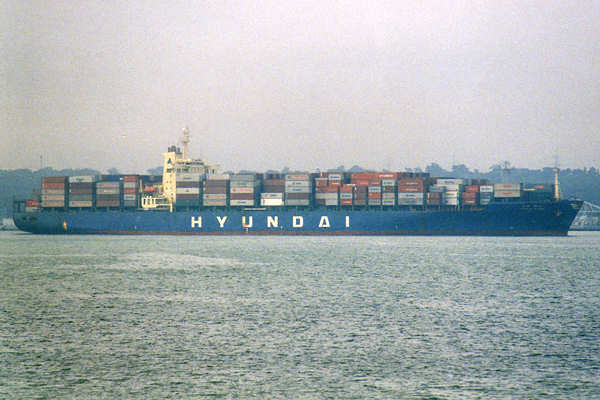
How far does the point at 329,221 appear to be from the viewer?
83.2m

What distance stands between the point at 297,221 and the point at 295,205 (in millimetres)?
2268

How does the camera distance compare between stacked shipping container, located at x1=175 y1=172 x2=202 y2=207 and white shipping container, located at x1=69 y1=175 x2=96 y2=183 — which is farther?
white shipping container, located at x1=69 y1=175 x2=96 y2=183

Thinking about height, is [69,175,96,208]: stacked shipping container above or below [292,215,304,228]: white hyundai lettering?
above

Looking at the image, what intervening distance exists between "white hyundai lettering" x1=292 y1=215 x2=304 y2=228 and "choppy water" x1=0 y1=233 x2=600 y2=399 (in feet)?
132

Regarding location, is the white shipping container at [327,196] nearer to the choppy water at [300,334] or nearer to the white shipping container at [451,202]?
the white shipping container at [451,202]

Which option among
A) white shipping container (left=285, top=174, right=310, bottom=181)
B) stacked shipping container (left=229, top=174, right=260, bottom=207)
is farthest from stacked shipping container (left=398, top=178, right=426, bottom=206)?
stacked shipping container (left=229, top=174, right=260, bottom=207)

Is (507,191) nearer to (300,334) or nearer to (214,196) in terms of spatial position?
(214,196)

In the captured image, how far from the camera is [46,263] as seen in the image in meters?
51.3

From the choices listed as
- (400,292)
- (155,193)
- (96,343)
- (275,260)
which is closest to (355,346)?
(96,343)

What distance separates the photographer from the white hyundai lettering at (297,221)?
8381cm

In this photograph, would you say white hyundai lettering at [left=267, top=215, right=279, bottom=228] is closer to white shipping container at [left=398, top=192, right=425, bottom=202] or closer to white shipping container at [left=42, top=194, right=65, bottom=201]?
white shipping container at [left=398, top=192, right=425, bottom=202]

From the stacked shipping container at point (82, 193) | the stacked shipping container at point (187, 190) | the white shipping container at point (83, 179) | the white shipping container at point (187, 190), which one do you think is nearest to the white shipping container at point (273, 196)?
the stacked shipping container at point (187, 190)

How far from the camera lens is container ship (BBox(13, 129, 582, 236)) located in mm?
80188

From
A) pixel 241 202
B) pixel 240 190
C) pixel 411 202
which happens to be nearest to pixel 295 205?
pixel 241 202
